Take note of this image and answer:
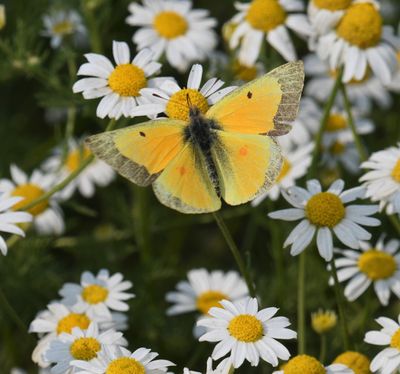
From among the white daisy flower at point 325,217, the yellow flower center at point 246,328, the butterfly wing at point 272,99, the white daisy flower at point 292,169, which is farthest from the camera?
the white daisy flower at point 292,169

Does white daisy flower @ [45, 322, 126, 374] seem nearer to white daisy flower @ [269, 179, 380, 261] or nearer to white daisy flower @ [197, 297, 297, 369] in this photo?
white daisy flower @ [197, 297, 297, 369]

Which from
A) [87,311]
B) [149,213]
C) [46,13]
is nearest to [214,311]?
[87,311]

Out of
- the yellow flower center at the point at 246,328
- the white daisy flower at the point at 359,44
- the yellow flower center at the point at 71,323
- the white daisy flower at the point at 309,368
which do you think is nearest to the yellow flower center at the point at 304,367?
the white daisy flower at the point at 309,368

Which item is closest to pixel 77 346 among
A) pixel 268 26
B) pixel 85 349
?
pixel 85 349

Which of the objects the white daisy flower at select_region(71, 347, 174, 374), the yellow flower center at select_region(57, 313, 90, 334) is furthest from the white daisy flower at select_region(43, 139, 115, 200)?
the white daisy flower at select_region(71, 347, 174, 374)

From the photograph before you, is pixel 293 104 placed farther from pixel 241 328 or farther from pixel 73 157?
pixel 73 157

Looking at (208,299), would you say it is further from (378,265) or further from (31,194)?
(31,194)

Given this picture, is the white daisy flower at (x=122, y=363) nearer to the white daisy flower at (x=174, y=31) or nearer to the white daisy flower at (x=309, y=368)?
the white daisy flower at (x=309, y=368)
